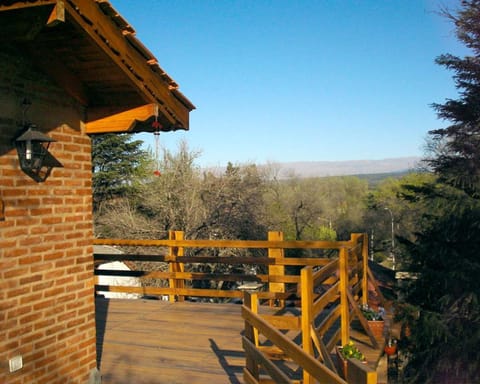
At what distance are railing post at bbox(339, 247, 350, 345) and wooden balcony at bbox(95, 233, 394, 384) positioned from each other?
0.04ft

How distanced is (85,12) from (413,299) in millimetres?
13289

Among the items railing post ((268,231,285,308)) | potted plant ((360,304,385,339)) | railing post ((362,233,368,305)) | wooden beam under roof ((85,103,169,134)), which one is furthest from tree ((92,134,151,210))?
wooden beam under roof ((85,103,169,134))

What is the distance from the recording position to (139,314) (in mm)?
8297

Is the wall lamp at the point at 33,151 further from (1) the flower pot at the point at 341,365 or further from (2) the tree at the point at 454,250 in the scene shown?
(2) the tree at the point at 454,250

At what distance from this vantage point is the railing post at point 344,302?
5824 mm

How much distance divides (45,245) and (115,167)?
104ft

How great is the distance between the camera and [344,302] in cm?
588

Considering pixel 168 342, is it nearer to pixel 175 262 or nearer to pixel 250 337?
pixel 250 337

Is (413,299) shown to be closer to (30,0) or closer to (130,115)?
(130,115)

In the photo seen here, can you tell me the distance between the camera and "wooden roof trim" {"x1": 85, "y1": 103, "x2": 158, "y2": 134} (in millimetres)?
4741

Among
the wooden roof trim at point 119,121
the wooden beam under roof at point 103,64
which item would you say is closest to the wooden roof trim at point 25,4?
the wooden beam under roof at point 103,64

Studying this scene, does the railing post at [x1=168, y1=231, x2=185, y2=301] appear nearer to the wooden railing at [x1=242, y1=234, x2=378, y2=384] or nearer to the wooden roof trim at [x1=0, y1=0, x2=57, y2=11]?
the wooden railing at [x1=242, y1=234, x2=378, y2=384]

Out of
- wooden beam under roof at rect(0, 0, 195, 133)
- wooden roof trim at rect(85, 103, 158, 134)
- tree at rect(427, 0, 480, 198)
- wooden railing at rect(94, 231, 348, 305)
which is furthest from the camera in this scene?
tree at rect(427, 0, 480, 198)

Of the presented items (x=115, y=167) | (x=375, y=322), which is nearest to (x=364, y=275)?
(x=375, y=322)
